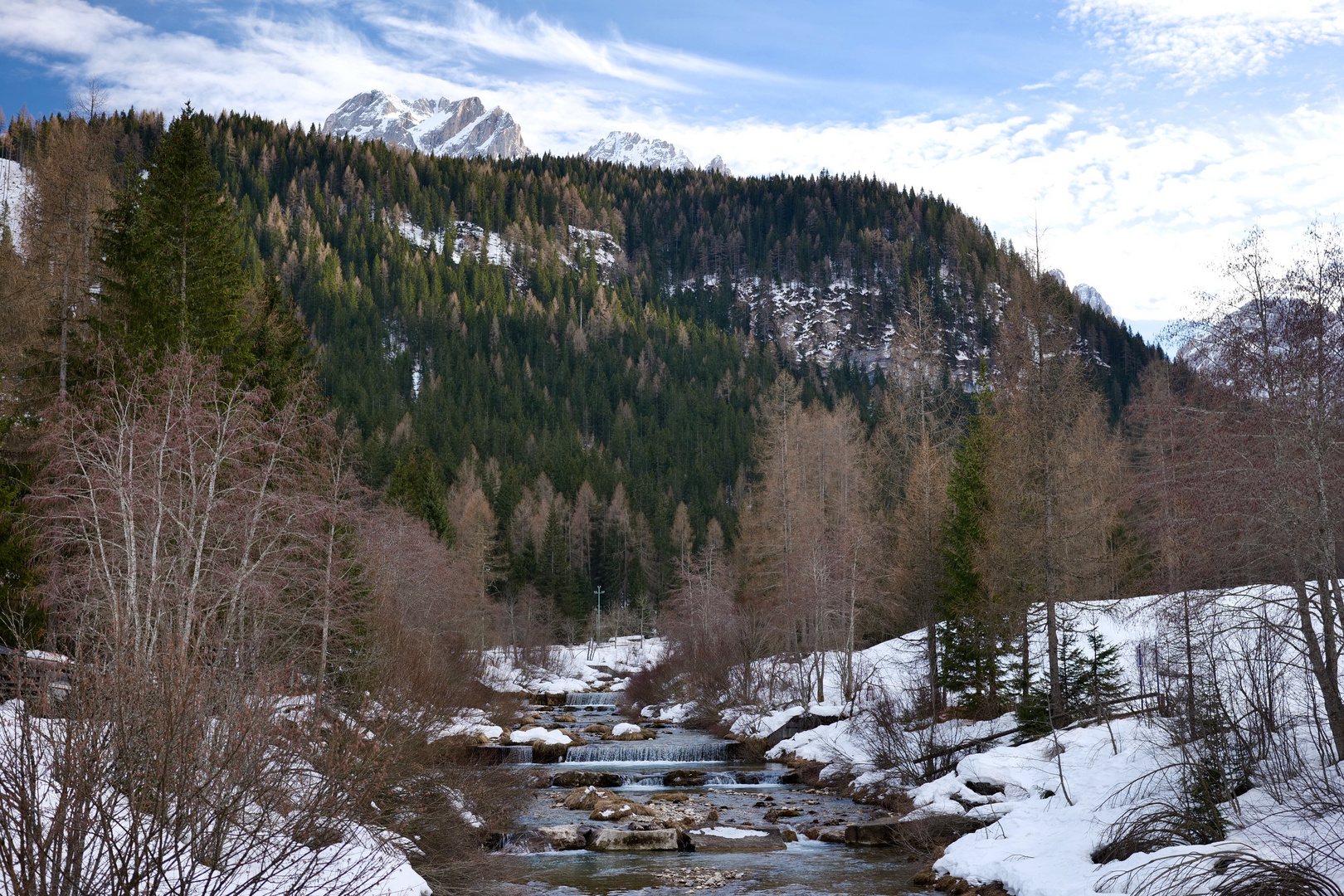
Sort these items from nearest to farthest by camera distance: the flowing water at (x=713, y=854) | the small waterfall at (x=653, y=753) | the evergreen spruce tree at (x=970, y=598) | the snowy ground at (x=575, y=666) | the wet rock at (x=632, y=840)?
the flowing water at (x=713, y=854) < the wet rock at (x=632, y=840) < the evergreen spruce tree at (x=970, y=598) < the small waterfall at (x=653, y=753) < the snowy ground at (x=575, y=666)

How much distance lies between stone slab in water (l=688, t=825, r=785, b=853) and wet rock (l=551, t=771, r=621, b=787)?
6.88m

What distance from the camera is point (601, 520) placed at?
301 ft

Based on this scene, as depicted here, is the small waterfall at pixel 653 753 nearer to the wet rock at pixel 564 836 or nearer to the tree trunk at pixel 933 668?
the tree trunk at pixel 933 668

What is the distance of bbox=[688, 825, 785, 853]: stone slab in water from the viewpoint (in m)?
19.7

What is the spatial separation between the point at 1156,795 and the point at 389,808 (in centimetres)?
1312

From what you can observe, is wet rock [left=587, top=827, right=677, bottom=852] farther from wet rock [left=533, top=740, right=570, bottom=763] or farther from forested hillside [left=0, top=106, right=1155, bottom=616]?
forested hillside [left=0, top=106, right=1155, bottom=616]

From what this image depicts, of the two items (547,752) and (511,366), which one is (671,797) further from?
(511,366)

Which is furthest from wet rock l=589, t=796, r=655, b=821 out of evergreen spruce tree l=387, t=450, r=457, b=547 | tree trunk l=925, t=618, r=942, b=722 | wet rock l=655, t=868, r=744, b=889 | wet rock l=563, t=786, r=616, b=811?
evergreen spruce tree l=387, t=450, r=457, b=547

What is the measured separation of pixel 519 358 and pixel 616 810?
118 m

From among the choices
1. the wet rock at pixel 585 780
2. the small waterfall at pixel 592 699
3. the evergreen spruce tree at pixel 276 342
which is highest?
the evergreen spruce tree at pixel 276 342

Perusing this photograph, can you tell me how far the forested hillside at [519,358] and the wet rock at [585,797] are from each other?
23346mm

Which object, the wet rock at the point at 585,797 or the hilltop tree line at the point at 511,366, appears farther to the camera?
the hilltop tree line at the point at 511,366

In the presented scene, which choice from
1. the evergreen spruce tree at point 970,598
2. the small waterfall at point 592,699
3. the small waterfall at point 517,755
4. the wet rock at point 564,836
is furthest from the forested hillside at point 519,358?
the evergreen spruce tree at point 970,598

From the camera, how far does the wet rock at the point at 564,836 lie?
20.0 metres
